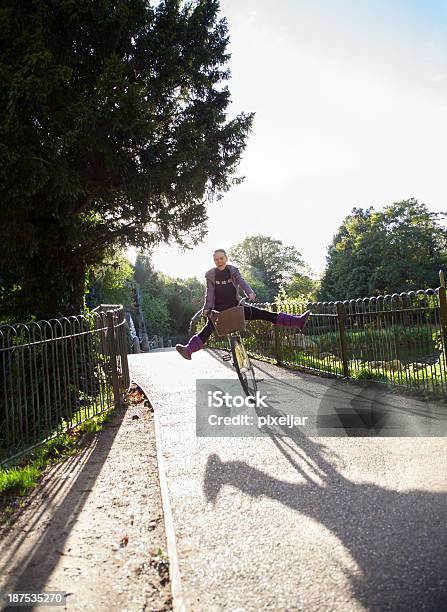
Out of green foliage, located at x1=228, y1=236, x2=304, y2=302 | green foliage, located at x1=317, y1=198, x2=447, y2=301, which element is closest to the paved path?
green foliage, located at x1=317, y1=198, x2=447, y2=301

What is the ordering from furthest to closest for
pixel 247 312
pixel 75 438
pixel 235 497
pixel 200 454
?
1. pixel 247 312
2. pixel 75 438
3. pixel 200 454
4. pixel 235 497

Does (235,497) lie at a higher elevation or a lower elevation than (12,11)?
lower

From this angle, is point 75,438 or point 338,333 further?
point 338,333

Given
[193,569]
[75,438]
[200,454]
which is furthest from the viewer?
[75,438]

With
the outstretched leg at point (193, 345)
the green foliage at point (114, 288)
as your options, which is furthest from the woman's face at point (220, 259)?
the green foliage at point (114, 288)

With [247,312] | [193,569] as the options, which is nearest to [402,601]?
[193,569]

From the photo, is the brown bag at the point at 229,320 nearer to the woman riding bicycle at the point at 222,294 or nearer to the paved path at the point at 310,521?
the woman riding bicycle at the point at 222,294

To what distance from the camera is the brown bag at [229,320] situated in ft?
22.7

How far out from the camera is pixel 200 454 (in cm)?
536

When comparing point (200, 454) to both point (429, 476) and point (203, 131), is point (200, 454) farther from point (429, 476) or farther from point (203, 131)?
point (203, 131)

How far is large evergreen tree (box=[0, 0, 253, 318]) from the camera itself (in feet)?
28.9

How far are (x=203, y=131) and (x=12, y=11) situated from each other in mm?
4233

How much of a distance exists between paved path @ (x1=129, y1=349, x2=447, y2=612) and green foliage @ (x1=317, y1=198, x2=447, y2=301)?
147 ft

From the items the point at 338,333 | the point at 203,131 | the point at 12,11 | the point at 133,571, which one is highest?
the point at 12,11
